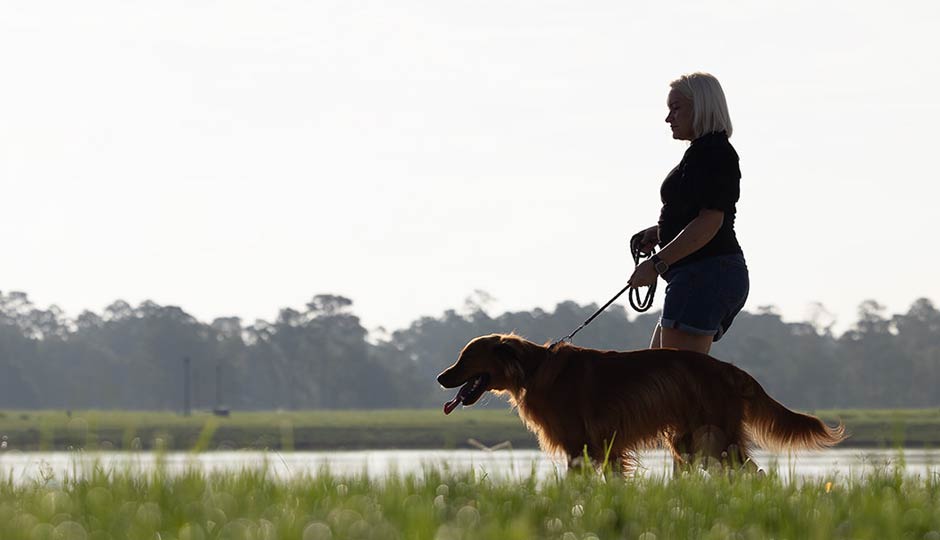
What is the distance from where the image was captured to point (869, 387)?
12675 cm

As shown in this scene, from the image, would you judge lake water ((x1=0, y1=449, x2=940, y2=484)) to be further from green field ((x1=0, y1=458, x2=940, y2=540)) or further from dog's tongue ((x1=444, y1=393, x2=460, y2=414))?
dog's tongue ((x1=444, y1=393, x2=460, y2=414))

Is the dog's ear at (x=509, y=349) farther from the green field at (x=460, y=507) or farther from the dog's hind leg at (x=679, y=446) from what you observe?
the green field at (x=460, y=507)

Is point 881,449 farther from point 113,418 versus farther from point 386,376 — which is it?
point 386,376

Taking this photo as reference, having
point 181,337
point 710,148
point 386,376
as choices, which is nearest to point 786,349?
point 386,376

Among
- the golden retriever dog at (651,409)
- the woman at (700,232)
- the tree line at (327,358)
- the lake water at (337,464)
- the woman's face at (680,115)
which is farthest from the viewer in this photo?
the tree line at (327,358)

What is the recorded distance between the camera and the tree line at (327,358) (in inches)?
4838

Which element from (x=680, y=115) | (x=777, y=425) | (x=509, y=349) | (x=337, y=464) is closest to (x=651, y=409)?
(x=777, y=425)

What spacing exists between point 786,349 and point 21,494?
13306cm

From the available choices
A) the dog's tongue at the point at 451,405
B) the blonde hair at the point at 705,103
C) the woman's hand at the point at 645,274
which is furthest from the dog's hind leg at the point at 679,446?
the blonde hair at the point at 705,103

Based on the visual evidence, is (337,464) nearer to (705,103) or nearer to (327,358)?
(705,103)

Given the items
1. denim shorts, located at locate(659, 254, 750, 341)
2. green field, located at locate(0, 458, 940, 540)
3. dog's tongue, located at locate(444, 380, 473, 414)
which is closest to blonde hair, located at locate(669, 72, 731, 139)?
denim shorts, located at locate(659, 254, 750, 341)

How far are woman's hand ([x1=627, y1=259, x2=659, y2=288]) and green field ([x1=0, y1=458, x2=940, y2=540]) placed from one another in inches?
56.7

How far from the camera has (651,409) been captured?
23.2 ft

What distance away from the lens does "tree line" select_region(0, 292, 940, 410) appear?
12288cm
